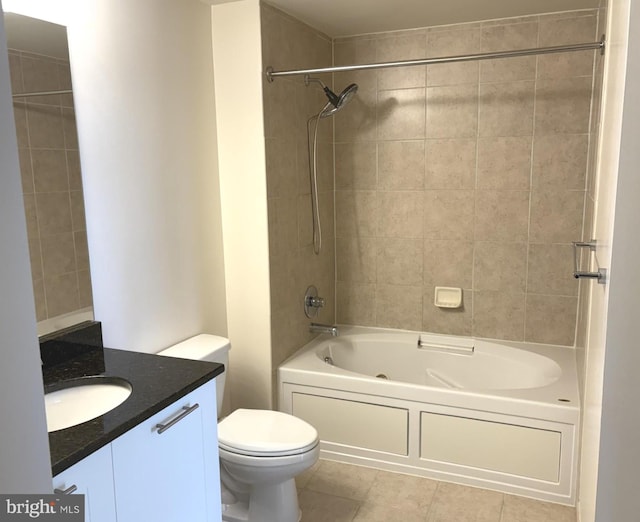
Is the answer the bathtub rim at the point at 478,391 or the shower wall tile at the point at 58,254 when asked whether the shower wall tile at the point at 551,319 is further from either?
the shower wall tile at the point at 58,254

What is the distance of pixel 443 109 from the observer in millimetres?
3254

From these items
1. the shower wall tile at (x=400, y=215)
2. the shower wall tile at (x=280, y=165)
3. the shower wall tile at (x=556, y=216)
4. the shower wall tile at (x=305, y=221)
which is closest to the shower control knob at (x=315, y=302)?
the shower wall tile at (x=305, y=221)

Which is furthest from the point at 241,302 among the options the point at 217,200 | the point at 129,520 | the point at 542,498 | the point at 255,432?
the point at 542,498

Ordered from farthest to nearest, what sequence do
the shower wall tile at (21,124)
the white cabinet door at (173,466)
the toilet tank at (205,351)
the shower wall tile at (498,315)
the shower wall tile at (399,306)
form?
the shower wall tile at (399,306) → the shower wall tile at (498,315) → the toilet tank at (205,351) → the shower wall tile at (21,124) → the white cabinet door at (173,466)

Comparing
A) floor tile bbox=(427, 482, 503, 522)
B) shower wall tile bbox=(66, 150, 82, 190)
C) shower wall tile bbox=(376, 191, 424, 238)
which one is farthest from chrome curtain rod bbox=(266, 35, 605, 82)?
floor tile bbox=(427, 482, 503, 522)

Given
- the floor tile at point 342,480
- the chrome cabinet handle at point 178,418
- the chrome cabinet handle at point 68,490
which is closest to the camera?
the chrome cabinet handle at point 68,490

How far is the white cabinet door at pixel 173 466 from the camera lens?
4.95ft

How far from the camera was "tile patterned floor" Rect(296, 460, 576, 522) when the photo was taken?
2502 millimetres

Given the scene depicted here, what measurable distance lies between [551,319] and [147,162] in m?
2.35

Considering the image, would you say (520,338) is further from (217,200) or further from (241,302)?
(217,200)

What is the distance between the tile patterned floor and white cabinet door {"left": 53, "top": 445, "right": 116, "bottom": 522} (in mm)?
1280

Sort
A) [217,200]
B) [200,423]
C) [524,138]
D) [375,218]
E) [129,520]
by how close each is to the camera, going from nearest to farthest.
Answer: [129,520] → [200,423] → [217,200] → [524,138] → [375,218]

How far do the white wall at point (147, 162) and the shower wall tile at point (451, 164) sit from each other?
1.30 meters

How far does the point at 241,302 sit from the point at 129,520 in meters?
1.50
